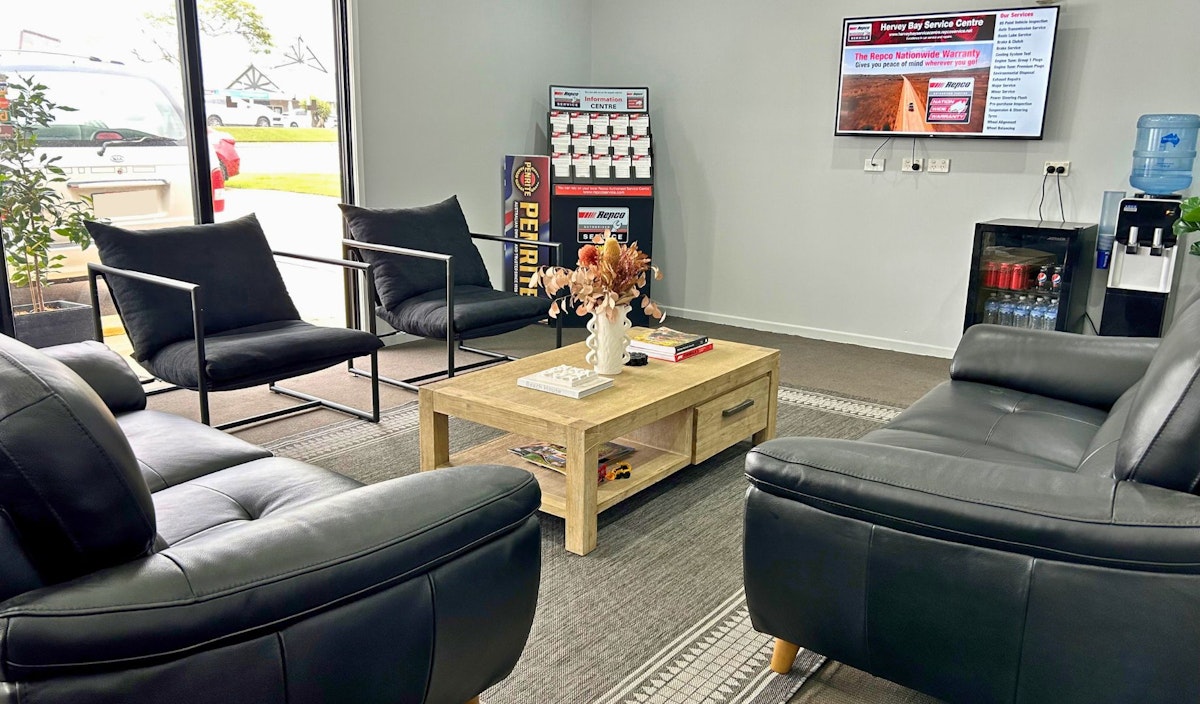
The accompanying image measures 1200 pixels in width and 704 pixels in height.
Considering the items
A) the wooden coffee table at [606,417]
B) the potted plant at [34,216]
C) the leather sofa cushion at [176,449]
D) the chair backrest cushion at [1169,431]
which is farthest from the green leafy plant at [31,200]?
the chair backrest cushion at [1169,431]

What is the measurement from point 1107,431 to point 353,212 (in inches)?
131

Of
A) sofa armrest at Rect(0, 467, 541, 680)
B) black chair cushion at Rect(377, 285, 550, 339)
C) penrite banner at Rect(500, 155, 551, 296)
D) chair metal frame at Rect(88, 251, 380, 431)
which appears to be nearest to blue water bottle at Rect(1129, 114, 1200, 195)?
black chair cushion at Rect(377, 285, 550, 339)

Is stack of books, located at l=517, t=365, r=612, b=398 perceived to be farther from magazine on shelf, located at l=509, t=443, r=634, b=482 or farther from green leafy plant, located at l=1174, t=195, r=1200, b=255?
green leafy plant, located at l=1174, t=195, r=1200, b=255

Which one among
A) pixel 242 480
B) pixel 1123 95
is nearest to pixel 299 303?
pixel 242 480

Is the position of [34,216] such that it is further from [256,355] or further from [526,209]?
[526,209]

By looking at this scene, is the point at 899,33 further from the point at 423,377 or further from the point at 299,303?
the point at 299,303

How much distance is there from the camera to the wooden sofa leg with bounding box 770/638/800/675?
6.58ft

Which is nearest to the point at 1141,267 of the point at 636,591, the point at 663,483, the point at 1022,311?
the point at 1022,311

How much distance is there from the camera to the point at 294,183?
4.71 meters

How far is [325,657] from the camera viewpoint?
1314mm

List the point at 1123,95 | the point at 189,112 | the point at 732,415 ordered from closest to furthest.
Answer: the point at 732,415 < the point at 189,112 < the point at 1123,95

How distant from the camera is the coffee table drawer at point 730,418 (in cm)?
304

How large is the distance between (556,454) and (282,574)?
1.65 metres

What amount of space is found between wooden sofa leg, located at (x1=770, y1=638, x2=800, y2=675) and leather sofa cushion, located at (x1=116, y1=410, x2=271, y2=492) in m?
1.31
